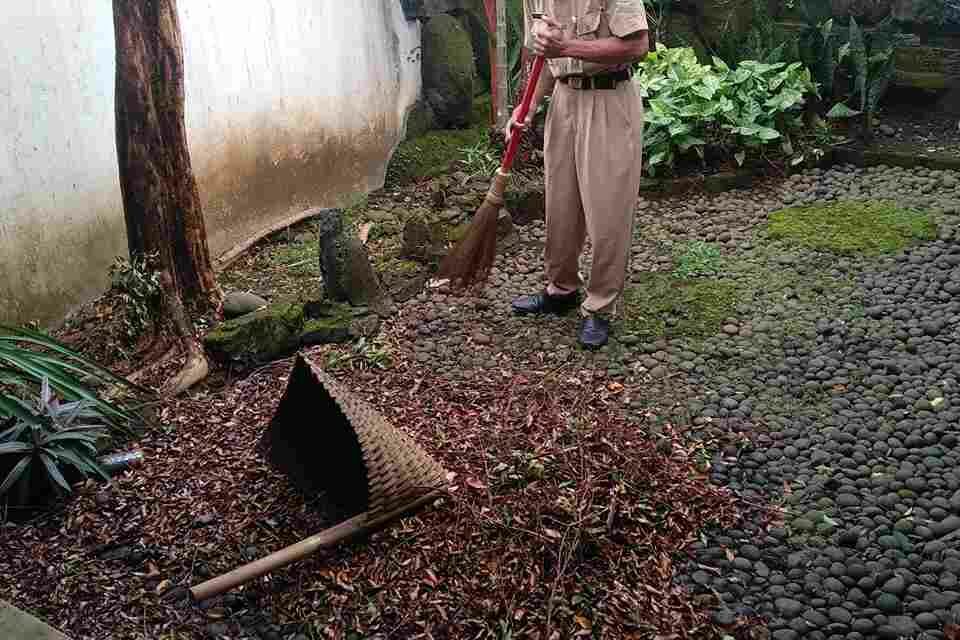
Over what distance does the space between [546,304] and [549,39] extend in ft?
4.55

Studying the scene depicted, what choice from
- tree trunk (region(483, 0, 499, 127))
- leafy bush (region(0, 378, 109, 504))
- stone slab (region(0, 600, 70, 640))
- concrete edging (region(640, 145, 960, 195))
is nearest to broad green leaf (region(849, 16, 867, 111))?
concrete edging (region(640, 145, 960, 195))

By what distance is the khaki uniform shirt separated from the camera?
12.4 feet

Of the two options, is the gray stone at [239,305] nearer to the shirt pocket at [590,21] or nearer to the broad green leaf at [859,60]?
the shirt pocket at [590,21]

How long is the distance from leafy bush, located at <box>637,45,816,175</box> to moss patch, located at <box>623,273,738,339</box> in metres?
1.64

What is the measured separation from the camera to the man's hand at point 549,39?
3.80m

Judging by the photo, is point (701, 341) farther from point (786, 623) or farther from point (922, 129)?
point (922, 129)

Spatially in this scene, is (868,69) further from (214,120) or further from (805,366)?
(214,120)

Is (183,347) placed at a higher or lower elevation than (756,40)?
lower

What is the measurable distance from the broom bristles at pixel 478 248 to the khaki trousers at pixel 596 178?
279 millimetres

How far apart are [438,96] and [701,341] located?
144 inches

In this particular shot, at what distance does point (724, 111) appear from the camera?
6.29 metres

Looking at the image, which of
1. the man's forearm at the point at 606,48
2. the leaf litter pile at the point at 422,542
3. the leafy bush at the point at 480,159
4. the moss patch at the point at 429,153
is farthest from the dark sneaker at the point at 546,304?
the moss patch at the point at 429,153

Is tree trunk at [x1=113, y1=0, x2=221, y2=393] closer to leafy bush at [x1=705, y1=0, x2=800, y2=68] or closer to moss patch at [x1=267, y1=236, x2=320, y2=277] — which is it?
moss patch at [x1=267, y1=236, x2=320, y2=277]

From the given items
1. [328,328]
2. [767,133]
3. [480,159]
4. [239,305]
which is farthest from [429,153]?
[328,328]
